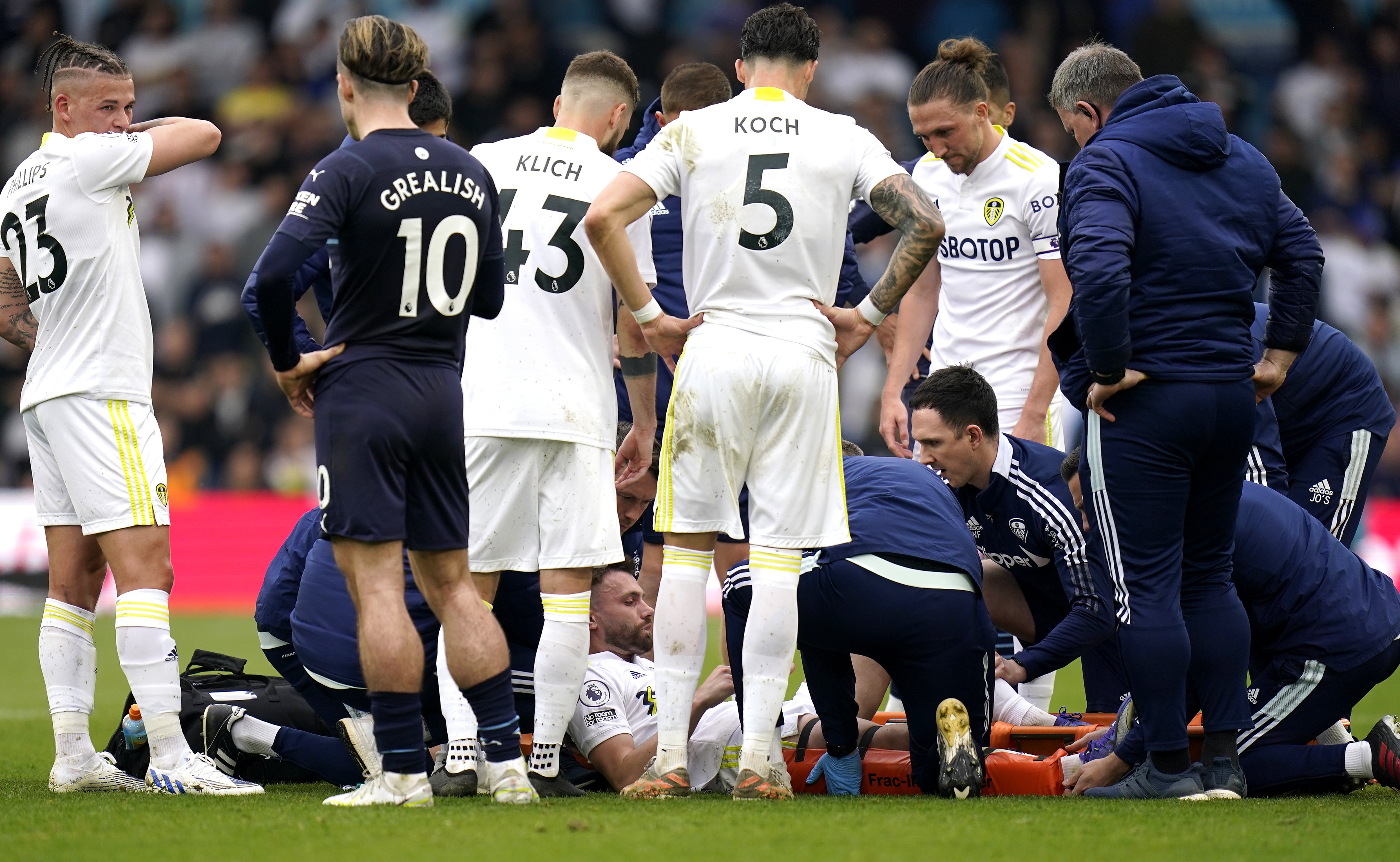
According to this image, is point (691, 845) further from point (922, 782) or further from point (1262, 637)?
point (1262, 637)

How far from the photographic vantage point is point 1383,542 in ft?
40.3

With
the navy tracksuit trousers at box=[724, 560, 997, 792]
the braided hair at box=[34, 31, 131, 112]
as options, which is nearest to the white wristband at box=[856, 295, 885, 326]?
the navy tracksuit trousers at box=[724, 560, 997, 792]

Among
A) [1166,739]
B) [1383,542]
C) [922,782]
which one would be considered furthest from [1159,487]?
[1383,542]

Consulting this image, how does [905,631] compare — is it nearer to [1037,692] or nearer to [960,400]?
[960,400]

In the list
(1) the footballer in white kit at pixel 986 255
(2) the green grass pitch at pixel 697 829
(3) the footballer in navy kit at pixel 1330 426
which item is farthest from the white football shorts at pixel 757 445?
(3) the footballer in navy kit at pixel 1330 426

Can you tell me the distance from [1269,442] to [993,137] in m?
1.81

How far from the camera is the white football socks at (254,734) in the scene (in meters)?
5.62

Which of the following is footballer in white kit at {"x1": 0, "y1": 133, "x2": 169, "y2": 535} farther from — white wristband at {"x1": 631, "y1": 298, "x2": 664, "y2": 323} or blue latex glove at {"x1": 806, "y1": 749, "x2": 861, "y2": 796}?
blue latex glove at {"x1": 806, "y1": 749, "x2": 861, "y2": 796}

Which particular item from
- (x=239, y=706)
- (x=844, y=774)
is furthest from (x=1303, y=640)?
(x=239, y=706)

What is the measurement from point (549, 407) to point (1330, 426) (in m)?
3.66

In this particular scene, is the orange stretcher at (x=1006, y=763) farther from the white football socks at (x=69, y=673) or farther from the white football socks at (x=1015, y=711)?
the white football socks at (x=69, y=673)

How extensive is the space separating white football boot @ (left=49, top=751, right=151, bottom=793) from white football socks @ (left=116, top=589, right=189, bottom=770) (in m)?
0.19

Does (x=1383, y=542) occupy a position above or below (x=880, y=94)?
below

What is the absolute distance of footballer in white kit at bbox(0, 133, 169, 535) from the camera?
5219mm
